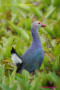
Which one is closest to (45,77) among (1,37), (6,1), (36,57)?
(36,57)

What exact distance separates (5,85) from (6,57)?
146cm

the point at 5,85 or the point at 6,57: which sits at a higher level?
the point at 5,85

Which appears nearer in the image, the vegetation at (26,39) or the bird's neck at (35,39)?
the vegetation at (26,39)

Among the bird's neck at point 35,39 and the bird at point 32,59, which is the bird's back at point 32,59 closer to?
the bird at point 32,59

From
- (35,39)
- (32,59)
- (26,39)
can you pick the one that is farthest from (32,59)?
(26,39)

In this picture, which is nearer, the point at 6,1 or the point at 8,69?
the point at 8,69

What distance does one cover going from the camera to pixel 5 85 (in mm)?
3730

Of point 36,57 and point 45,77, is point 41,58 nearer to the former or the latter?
point 36,57

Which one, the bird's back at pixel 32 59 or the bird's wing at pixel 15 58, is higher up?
the bird's wing at pixel 15 58

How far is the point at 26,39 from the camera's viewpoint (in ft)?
20.2


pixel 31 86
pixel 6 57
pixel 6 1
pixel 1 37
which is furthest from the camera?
pixel 6 1

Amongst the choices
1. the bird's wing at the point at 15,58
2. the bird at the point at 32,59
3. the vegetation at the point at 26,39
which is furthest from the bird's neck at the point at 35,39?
the bird's wing at the point at 15,58

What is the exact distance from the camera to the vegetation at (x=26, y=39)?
4.00 m

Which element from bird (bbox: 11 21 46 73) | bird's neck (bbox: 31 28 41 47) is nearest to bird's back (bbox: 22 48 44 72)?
bird (bbox: 11 21 46 73)
